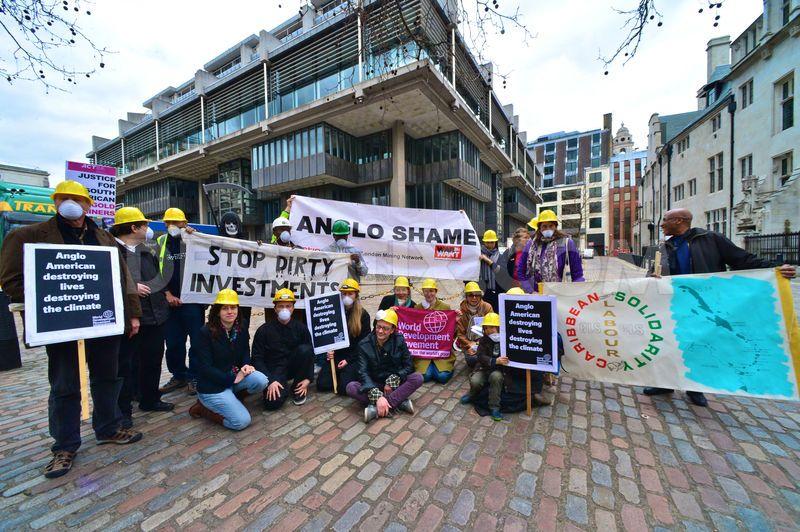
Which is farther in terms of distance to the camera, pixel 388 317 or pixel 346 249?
pixel 346 249

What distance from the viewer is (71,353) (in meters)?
2.59

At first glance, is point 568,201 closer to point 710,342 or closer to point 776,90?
point 776,90

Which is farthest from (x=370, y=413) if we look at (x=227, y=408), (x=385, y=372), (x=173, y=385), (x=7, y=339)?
(x=7, y=339)

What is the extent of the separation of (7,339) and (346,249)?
227 inches

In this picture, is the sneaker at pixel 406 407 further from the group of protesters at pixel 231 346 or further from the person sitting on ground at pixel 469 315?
the person sitting on ground at pixel 469 315

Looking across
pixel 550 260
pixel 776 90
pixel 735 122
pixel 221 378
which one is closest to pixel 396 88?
pixel 550 260

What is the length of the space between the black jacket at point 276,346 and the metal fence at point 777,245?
18.9 metres

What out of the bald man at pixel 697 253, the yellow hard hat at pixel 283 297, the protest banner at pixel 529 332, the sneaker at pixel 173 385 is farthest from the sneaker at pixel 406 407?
the sneaker at pixel 173 385

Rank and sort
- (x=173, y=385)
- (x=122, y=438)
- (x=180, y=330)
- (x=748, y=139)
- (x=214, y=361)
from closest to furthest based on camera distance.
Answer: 1. (x=122, y=438)
2. (x=214, y=361)
3. (x=180, y=330)
4. (x=173, y=385)
5. (x=748, y=139)

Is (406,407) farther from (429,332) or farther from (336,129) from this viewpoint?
(336,129)

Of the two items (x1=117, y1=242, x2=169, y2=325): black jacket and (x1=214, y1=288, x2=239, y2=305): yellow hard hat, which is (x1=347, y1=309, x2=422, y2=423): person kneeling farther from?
(x1=117, y1=242, x2=169, y2=325): black jacket

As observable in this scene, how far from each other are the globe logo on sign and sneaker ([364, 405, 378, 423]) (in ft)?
4.64

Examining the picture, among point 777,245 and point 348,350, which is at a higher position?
point 777,245

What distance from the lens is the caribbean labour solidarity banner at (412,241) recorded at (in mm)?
5562
